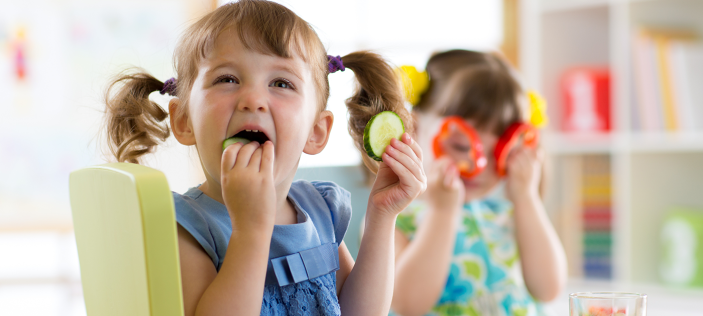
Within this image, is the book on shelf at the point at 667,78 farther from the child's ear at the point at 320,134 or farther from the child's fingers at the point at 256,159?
the child's fingers at the point at 256,159

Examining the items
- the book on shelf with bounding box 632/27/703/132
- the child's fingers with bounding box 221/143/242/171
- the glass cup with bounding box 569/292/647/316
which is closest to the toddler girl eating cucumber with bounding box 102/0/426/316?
the child's fingers with bounding box 221/143/242/171

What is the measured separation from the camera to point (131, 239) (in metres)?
0.54

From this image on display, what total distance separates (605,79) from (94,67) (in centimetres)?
218

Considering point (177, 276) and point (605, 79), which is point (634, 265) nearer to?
point (605, 79)

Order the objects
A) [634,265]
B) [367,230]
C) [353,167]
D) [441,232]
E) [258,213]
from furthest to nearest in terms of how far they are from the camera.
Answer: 1. [634,265]
2. [353,167]
3. [441,232]
4. [367,230]
5. [258,213]

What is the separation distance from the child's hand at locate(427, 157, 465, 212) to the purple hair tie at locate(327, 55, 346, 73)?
2.21ft

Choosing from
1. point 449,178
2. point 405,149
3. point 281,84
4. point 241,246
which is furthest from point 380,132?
point 449,178

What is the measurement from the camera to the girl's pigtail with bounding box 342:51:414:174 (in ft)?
2.82

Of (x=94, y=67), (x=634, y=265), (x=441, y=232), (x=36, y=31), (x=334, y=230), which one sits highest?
(x=36, y=31)

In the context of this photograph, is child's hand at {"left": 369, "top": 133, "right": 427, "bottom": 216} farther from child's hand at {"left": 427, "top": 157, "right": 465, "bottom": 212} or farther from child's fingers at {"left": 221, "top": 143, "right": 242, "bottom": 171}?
child's hand at {"left": 427, "top": 157, "right": 465, "bottom": 212}

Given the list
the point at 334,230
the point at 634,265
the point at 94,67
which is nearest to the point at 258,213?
the point at 334,230

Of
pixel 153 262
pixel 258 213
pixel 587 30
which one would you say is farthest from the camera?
pixel 587 30

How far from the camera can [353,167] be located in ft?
5.29

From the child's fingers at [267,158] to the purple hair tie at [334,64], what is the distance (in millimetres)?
193
